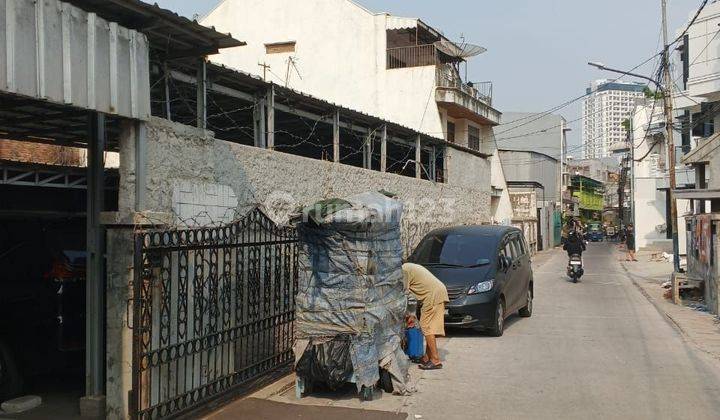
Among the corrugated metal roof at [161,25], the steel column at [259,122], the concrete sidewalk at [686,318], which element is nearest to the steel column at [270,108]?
the steel column at [259,122]

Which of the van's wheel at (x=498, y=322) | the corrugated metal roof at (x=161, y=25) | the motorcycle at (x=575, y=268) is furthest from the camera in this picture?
the motorcycle at (x=575, y=268)

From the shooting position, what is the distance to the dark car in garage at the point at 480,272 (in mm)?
9961

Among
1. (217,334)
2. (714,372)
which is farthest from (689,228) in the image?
(217,334)

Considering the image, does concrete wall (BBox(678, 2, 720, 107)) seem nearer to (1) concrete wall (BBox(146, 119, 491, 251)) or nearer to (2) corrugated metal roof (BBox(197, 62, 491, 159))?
(1) concrete wall (BBox(146, 119, 491, 251))

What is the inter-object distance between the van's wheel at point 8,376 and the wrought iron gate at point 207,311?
2.04 metres

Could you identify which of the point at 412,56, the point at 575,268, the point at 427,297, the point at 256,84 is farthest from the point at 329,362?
the point at 412,56

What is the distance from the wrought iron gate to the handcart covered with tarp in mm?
656

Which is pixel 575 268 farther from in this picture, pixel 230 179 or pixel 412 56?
pixel 230 179

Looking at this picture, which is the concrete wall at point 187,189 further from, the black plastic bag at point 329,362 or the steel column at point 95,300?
the black plastic bag at point 329,362

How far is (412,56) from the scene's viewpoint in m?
26.2

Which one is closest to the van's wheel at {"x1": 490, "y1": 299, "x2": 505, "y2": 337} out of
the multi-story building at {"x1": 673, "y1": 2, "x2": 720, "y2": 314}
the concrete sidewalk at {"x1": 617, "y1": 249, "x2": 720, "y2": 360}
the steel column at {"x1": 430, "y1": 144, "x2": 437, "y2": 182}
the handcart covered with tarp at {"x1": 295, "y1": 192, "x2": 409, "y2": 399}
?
the concrete sidewalk at {"x1": 617, "y1": 249, "x2": 720, "y2": 360}

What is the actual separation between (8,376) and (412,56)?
73.0ft

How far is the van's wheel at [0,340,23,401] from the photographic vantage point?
21.1 ft

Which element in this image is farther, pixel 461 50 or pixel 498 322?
pixel 461 50
